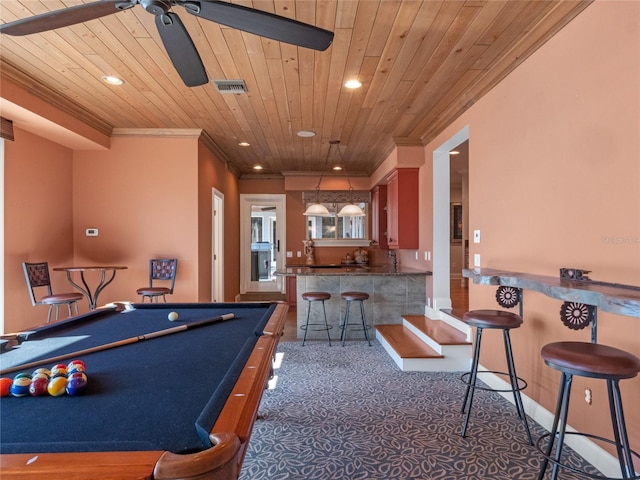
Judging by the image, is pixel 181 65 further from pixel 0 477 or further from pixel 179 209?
pixel 179 209

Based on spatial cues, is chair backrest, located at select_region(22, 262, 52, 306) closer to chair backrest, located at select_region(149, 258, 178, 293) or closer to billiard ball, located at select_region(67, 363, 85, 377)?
chair backrest, located at select_region(149, 258, 178, 293)

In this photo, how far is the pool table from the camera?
72cm

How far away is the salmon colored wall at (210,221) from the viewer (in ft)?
15.4

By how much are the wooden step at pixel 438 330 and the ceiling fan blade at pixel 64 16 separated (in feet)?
11.9

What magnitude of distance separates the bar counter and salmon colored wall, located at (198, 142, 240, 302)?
1136 mm

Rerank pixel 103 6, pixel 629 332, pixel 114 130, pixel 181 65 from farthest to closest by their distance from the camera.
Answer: pixel 114 130, pixel 181 65, pixel 629 332, pixel 103 6

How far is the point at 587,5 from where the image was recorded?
1.94 metres

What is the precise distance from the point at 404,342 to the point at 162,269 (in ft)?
10.3

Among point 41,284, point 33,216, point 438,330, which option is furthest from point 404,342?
point 33,216

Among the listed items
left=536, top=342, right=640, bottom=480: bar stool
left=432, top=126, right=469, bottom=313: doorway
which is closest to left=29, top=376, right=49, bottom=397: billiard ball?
left=536, top=342, right=640, bottom=480: bar stool

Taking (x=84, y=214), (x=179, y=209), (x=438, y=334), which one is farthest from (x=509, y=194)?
(x=84, y=214)

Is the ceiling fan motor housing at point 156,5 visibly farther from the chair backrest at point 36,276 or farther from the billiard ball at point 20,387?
the chair backrest at point 36,276

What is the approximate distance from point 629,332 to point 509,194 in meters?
1.32

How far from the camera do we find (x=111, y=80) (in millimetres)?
3102
